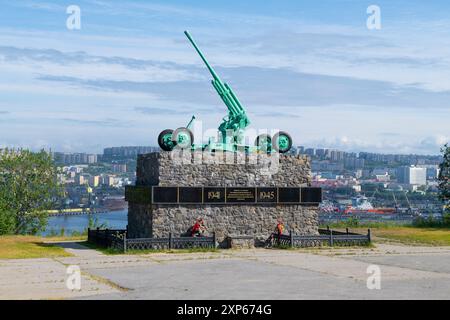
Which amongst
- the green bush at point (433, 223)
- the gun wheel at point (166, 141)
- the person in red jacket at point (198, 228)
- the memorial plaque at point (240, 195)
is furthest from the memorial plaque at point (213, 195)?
the green bush at point (433, 223)

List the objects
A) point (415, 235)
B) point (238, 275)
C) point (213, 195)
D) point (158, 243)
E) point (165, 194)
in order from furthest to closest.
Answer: point (415, 235) → point (213, 195) → point (165, 194) → point (158, 243) → point (238, 275)

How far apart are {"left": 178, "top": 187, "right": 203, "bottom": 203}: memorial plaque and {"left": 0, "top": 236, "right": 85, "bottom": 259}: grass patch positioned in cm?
621

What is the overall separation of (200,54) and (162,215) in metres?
9.38

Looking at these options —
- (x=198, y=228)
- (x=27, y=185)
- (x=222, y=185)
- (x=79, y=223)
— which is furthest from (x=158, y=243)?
(x=79, y=223)

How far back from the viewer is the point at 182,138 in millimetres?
35031

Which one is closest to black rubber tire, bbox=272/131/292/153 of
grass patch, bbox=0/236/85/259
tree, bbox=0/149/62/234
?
grass patch, bbox=0/236/85/259

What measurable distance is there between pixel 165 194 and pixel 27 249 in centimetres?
697

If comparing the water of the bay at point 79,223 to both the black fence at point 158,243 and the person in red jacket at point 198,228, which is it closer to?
the person in red jacket at point 198,228

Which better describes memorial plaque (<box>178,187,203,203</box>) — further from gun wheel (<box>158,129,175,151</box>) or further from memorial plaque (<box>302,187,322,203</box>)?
memorial plaque (<box>302,187,322,203</box>)

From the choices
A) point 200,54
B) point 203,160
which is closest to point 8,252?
point 203,160

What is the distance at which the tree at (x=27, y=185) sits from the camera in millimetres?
57094

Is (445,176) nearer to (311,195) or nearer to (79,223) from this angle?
(311,195)

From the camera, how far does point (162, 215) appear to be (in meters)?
33.4

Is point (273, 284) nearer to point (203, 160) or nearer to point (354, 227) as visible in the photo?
point (203, 160)
